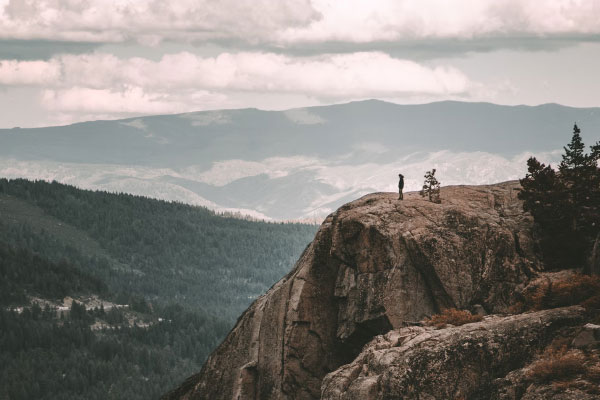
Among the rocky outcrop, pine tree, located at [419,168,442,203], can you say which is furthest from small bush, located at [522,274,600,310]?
pine tree, located at [419,168,442,203]

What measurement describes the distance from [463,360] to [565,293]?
289 inches

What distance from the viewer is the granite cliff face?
49.1m

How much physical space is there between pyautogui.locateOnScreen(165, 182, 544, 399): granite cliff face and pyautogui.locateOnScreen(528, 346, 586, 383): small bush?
11.7m

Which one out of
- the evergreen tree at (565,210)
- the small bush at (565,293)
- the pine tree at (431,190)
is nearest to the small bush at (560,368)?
the small bush at (565,293)

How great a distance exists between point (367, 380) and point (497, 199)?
20.5 m

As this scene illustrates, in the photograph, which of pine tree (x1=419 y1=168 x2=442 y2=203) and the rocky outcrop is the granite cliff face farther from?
the rocky outcrop

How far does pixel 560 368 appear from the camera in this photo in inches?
1356

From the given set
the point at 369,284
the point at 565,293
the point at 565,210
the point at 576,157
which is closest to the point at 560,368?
the point at 565,293

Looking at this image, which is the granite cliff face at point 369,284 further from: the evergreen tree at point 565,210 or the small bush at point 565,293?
the small bush at point 565,293

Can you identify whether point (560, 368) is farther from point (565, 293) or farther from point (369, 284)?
point (369, 284)

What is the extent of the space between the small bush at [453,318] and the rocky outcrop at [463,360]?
306cm

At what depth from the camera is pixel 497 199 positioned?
56.7m

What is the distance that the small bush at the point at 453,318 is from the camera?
4328 centimetres

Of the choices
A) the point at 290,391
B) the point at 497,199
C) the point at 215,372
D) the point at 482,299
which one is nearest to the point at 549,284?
the point at 482,299
